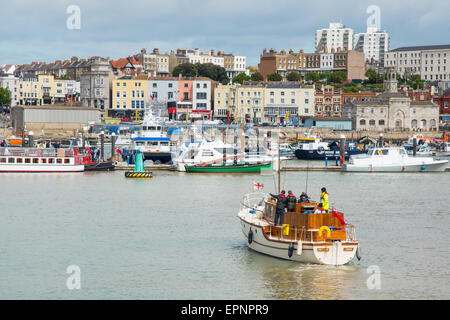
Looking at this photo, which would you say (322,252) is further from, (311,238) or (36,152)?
(36,152)

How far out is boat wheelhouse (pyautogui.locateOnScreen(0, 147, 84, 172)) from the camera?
51344 mm

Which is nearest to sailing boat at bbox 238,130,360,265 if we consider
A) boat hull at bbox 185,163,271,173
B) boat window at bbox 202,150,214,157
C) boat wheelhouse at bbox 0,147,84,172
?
boat hull at bbox 185,163,271,173

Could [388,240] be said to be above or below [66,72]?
below

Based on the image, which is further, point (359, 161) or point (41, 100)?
point (41, 100)

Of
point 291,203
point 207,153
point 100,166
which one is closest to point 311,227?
point 291,203

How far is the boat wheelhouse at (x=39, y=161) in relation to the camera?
51.3 metres

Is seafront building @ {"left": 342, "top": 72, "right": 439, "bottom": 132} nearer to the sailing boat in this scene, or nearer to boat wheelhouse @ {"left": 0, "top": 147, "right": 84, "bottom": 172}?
boat wheelhouse @ {"left": 0, "top": 147, "right": 84, "bottom": 172}

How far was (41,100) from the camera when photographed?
13062 centimetres

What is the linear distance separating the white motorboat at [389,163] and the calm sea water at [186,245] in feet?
31.1

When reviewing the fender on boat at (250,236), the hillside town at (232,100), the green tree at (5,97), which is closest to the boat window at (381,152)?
the fender on boat at (250,236)
